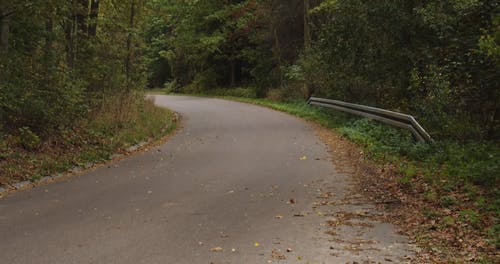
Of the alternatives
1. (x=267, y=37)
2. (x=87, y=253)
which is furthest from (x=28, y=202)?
(x=267, y=37)

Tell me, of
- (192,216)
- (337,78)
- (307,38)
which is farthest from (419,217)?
(307,38)

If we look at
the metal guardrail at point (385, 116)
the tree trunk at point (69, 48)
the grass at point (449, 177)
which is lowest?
the grass at point (449, 177)

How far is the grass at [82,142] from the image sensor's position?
10422mm

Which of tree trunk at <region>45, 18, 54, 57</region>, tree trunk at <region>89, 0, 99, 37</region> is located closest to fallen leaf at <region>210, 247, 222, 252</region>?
tree trunk at <region>45, 18, 54, 57</region>

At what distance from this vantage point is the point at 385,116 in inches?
570

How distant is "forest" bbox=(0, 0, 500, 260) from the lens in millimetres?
10312

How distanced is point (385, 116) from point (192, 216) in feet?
28.7

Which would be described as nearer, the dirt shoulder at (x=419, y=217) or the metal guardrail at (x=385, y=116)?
the dirt shoulder at (x=419, y=217)

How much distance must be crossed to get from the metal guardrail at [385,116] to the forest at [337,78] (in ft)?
1.45

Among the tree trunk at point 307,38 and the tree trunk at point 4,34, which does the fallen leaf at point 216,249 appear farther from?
the tree trunk at point 307,38

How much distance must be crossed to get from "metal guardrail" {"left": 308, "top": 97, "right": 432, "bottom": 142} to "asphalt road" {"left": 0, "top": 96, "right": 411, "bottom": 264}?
2.14 m

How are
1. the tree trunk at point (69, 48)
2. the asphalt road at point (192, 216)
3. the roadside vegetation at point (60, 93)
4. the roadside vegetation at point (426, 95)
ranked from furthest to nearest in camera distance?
the tree trunk at point (69, 48)
the roadside vegetation at point (60, 93)
the roadside vegetation at point (426, 95)
the asphalt road at point (192, 216)

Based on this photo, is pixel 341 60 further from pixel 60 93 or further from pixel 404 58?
pixel 60 93

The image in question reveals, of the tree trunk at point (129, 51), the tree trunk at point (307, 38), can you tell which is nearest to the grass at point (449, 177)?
the tree trunk at point (129, 51)
